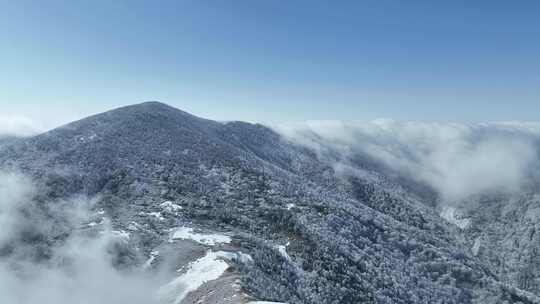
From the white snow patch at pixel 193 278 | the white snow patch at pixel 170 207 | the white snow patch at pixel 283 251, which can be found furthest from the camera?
the white snow patch at pixel 170 207

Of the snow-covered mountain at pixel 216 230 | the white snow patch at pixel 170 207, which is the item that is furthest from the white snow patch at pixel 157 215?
the white snow patch at pixel 170 207

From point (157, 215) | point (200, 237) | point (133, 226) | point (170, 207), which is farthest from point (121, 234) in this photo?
point (170, 207)

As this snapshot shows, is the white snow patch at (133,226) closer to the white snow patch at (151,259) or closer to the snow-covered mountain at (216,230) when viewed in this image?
the snow-covered mountain at (216,230)

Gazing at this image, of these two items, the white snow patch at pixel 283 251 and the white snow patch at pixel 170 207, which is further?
the white snow patch at pixel 170 207

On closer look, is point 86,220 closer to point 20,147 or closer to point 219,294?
point 219,294

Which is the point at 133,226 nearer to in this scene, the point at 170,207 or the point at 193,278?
the point at 170,207

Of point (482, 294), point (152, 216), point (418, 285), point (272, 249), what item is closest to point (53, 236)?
point (152, 216)
